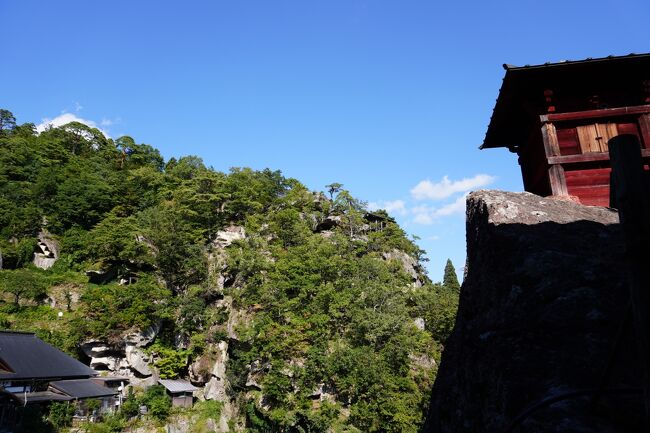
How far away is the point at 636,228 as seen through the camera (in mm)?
2166

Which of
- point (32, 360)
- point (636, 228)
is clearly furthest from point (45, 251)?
point (636, 228)

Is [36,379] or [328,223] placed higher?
[328,223]

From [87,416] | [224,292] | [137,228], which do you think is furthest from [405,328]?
[137,228]

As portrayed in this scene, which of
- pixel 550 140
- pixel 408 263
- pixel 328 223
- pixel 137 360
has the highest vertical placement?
pixel 328 223

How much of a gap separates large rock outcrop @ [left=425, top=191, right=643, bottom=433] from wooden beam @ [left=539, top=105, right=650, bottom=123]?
3.27 metres

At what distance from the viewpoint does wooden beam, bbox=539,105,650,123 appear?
8414 mm

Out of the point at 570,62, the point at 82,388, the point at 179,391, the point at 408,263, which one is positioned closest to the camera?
the point at 570,62

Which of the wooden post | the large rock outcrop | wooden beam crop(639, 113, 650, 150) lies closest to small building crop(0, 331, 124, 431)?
the large rock outcrop

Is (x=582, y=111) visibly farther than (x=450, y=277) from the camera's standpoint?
No

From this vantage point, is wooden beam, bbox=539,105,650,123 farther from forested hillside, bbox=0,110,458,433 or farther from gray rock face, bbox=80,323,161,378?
gray rock face, bbox=80,323,161,378

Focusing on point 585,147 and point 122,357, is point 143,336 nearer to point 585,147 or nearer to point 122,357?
point 122,357

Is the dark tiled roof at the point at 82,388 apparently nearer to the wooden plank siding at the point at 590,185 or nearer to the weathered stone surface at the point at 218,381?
the weathered stone surface at the point at 218,381

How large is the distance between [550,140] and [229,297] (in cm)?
2721

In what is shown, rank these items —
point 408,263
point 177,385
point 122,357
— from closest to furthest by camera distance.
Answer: point 177,385 → point 122,357 → point 408,263
